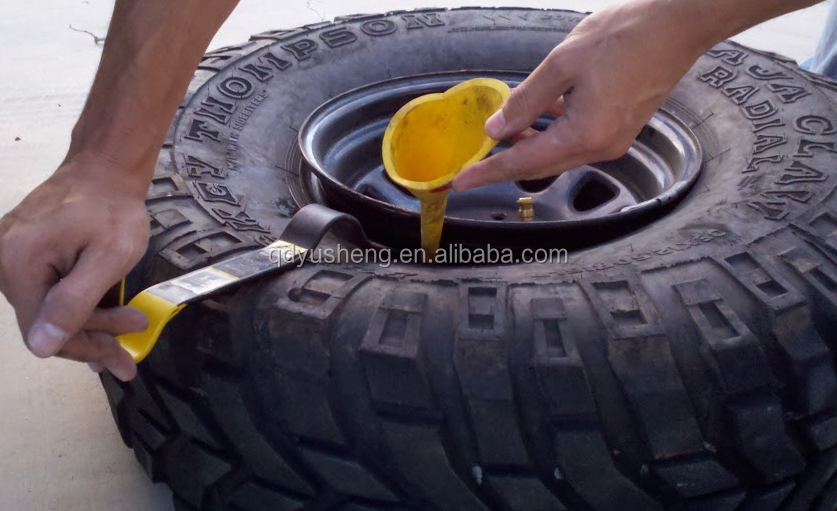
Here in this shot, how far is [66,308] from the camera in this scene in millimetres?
674

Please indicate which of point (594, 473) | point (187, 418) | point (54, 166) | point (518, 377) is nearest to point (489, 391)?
point (518, 377)

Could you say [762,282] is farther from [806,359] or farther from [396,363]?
[396,363]

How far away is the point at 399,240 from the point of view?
109cm

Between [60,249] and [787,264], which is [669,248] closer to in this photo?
[787,264]

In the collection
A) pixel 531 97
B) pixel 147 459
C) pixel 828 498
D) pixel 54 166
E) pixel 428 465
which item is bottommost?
pixel 54 166

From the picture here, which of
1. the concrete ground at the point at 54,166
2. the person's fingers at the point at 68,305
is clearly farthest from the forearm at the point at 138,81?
the concrete ground at the point at 54,166

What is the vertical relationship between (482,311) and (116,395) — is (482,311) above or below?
above

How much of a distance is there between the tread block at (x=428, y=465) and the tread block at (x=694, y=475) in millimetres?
184

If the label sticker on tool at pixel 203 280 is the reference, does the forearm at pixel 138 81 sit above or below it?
above

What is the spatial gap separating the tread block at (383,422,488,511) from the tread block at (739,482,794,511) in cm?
29

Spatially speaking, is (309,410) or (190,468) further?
(190,468)

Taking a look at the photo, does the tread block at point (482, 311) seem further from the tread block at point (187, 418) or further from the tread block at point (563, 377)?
the tread block at point (187, 418)

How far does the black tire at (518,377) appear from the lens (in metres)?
0.72

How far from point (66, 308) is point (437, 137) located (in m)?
0.56
